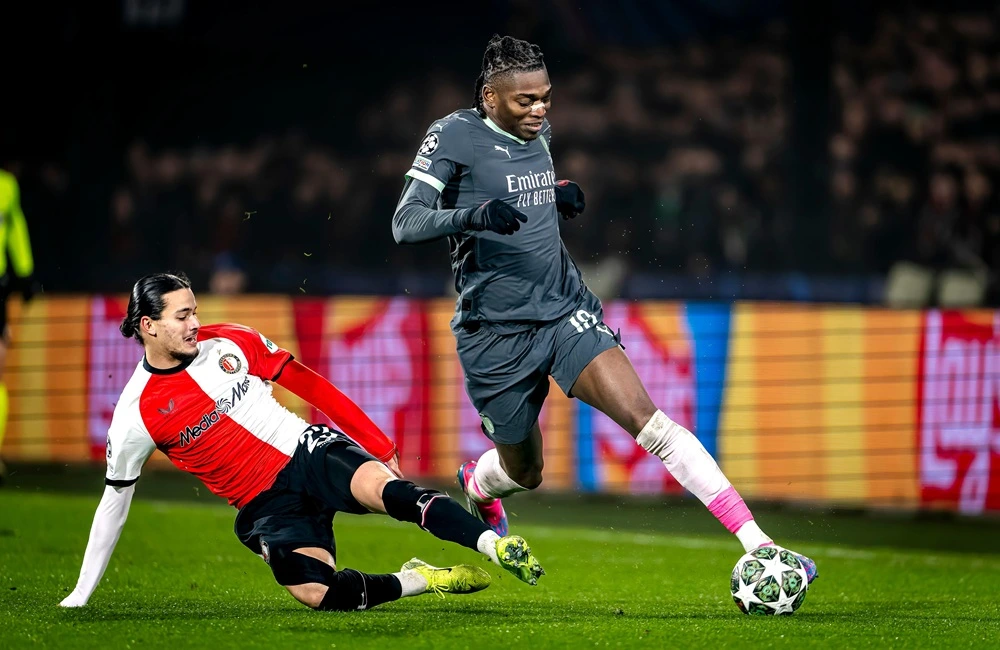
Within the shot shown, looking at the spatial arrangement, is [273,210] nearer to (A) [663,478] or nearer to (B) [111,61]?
(B) [111,61]

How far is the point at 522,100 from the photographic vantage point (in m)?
5.81

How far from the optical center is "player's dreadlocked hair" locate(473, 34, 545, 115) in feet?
19.0

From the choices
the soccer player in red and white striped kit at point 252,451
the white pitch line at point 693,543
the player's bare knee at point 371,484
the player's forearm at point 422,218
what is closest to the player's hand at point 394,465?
the soccer player in red and white striped kit at point 252,451

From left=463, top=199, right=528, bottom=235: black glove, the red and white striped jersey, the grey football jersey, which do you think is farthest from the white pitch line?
left=463, top=199, right=528, bottom=235: black glove

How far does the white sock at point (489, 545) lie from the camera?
4966 mm

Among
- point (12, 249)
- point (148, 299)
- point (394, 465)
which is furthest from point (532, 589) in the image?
point (12, 249)

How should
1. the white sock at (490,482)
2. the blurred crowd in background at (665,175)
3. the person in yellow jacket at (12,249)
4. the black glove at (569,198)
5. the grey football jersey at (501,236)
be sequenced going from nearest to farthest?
the grey football jersey at (501,236) < the black glove at (569,198) < the white sock at (490,482) < the person in yellow jacket at (12,249) < the blurred crowd in background at (665,175)

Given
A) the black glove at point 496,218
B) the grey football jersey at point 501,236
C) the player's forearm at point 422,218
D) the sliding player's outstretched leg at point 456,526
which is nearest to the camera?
the sliding player's outstretched leg at point 456,526

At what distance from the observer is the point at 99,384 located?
36.6ft

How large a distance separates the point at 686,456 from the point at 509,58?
1706 mm

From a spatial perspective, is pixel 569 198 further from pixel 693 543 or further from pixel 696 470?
pixel 693 543

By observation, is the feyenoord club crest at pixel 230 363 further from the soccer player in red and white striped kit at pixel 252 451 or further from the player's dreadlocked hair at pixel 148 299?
the player's dreadlocked hair at pixel 148 299

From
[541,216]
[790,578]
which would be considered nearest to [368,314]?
[541,216]

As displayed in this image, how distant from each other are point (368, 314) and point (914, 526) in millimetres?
4144
